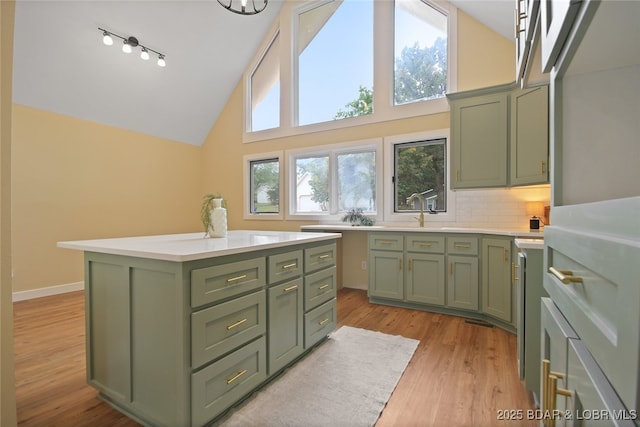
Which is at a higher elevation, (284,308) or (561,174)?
(561,174)

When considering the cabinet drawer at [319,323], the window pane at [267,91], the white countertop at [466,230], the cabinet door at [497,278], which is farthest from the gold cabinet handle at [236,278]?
the window pane at [267,91]

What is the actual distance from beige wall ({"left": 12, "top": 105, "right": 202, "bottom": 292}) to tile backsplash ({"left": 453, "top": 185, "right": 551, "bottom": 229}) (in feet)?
16.1

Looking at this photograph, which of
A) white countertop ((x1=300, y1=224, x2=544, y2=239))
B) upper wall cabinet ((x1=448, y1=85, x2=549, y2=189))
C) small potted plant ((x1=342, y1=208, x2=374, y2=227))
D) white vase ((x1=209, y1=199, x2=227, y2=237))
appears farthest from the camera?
small potted plant ((x1=342, y1=208, x2=374, y2=227))

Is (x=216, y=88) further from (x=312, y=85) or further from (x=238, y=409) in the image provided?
(x=238, y=409)

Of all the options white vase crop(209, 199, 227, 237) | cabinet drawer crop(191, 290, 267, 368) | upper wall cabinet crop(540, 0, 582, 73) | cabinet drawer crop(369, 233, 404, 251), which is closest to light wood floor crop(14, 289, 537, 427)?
cabinet drawer crop(191, 290, 267, 368)

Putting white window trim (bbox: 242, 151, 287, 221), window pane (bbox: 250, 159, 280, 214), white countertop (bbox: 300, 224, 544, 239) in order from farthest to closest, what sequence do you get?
1. window pane (bbox: 250, 159, 280, 214)
2. white window trim (bbox: 242, 151, 287, 221)
3. white countertop (bbox: 300, 224, 544, 239)

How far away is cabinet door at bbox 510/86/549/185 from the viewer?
264cm

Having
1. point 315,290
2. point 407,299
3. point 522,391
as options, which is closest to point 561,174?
point 522,391

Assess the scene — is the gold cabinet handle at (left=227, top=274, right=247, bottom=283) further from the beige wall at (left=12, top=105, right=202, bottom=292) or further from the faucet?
the beige wall at (left=12, top=105, right=202, bottom=292)

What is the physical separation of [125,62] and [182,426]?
4678 millimetres

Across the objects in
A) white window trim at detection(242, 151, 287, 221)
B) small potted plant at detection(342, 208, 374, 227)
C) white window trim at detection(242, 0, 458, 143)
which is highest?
white window trim at detection(242, 0, 458, 143)

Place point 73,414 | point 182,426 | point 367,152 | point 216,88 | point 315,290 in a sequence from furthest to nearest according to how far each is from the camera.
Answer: point 216,88 < point 367,152 < point 315,290 < point 73,414 < point 182,426

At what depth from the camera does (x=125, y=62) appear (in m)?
4.14

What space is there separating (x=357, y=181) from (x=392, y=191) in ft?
1.99
